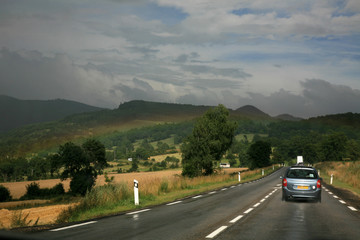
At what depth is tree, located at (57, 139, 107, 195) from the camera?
6781 cm

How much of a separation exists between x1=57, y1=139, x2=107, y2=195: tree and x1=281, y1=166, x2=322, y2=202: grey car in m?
54.3

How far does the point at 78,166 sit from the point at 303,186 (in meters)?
60.3

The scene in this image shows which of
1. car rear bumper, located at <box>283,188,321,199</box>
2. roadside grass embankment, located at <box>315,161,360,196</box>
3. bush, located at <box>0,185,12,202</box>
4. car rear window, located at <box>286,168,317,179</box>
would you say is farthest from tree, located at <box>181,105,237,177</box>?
bush, located at <box>0,185,12,202</box>

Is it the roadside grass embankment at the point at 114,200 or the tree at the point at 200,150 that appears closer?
the roadside grass embankment at the point at 114,200

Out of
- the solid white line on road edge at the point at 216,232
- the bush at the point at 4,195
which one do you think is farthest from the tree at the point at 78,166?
the solid white line on road edge at the point at 216,232

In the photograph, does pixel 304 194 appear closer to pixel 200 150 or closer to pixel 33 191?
pixel 200 150

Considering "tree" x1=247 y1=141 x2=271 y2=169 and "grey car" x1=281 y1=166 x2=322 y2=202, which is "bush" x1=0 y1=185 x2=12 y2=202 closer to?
"tree" x1=247 y1=141 x2=271 y2=169

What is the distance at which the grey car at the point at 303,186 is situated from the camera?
1616cm

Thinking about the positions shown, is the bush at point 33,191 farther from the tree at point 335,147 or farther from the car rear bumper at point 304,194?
the tree at point 335,147

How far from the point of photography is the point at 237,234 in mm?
8461

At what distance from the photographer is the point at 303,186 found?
640 inches

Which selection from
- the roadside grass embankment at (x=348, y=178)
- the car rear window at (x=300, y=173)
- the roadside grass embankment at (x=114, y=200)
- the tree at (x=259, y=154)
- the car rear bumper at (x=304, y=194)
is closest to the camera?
the roadside grass embankment at (x=114, y=200)

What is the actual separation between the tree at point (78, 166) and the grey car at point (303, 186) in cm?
5426

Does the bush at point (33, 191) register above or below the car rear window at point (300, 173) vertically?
below
